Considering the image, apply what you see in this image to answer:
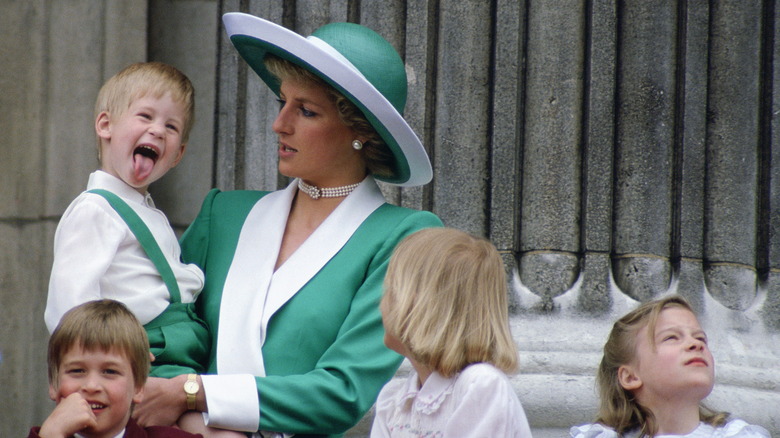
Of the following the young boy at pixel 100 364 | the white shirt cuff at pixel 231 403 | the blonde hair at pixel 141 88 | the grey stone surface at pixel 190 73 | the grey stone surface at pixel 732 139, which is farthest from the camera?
the grey stone surface at pixel 190 73

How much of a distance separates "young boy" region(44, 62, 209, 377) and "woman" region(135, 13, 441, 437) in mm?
110

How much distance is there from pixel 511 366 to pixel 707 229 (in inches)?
56.0

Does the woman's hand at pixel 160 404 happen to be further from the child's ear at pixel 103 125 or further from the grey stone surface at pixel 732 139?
the grey stone surface at pixel 732 139

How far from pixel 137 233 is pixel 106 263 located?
156mm

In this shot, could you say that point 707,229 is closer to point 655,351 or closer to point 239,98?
point 655,351

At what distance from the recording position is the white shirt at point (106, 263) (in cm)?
324

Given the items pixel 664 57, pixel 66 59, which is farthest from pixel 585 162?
pixel 66 59

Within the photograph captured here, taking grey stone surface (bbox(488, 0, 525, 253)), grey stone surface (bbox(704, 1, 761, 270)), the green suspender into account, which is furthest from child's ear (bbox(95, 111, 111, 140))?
grey stone surface (bbox(704, 1, 761, 270))

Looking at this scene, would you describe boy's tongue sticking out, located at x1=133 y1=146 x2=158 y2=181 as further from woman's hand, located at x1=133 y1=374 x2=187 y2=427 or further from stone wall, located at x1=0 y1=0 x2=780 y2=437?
stone wall, located at x1=0 y1=0 x2=780 y2=437

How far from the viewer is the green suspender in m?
→ 3.38

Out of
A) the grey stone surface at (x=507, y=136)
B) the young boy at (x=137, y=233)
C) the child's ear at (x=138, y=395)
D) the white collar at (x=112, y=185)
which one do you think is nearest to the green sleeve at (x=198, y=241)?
the young boy at (x=137, y=233)

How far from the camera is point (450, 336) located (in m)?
3.01

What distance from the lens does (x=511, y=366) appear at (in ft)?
9.89

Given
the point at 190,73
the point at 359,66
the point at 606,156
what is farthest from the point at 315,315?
the point at 190,73
